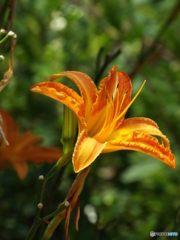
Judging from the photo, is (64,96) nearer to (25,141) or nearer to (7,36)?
(7,36)

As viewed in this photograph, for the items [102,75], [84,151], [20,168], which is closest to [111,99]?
[84,151]

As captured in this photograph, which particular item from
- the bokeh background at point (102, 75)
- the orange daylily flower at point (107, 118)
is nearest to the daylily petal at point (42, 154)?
the orange daylily flower at point (107, 118)

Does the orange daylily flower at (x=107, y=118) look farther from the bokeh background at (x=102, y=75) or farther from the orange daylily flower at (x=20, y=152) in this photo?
the bokeh background at (x=102, y=75)

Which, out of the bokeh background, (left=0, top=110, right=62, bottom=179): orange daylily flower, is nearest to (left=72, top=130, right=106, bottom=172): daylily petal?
(left=0, top=110, right=62, bottom=179): orange daylily flower

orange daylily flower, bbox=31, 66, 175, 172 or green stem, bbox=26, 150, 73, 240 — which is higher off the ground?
orange daylily flower, bbox=31, 66, 175, 172

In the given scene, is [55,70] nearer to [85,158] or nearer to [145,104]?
[145,104]

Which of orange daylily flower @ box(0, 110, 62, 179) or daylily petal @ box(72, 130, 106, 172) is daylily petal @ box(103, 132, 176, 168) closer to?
daylily petal @ box(72, 130, 106, 172)

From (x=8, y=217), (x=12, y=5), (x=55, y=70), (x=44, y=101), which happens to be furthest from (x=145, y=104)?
(x=12, y=5)
